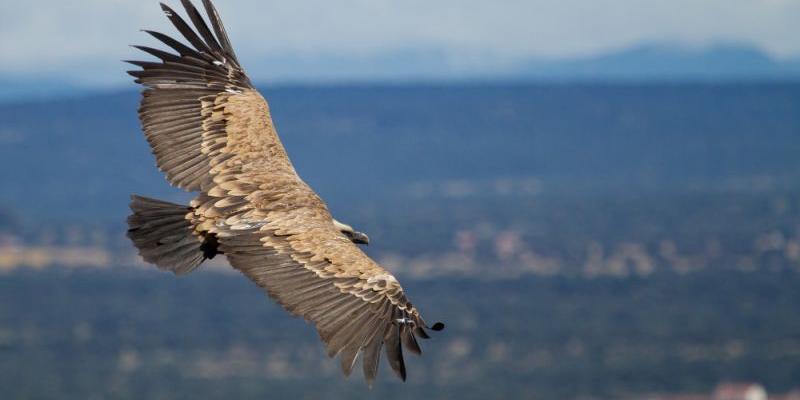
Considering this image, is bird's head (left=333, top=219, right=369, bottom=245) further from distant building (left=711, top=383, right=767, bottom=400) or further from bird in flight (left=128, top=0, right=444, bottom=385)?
distant building (left=711, top=383, right=767, bottom=400)

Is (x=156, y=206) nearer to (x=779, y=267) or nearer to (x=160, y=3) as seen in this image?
(x=160, y=3)

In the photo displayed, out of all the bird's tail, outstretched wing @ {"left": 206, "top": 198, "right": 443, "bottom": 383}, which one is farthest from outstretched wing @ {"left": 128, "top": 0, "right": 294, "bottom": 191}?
outstretched wing @ {"left": 206, "top": 198, "right": 443, "bottom": 383}

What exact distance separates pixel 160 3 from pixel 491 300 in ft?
362

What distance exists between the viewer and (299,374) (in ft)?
316

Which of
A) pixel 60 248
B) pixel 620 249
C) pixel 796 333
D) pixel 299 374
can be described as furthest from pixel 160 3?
pixel 620 249

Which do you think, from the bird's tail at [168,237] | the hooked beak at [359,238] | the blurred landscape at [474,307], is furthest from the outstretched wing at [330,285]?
the blurred landscape at [474,307]

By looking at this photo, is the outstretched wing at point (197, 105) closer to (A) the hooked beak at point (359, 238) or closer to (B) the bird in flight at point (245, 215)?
(B) the bird in flight at point (245, 215)

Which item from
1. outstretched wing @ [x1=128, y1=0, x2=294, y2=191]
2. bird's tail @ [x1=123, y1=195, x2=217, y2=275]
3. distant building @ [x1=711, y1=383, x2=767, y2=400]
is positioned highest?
outstretched wing @ [x1=128, y1=0, x2=294, y2=191]

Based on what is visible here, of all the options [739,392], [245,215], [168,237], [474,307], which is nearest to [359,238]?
[245,215]

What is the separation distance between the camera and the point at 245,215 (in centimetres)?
1300

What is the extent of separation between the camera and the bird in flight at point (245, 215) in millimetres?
12031

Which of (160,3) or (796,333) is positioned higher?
(160,3)

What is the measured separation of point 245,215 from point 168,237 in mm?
649

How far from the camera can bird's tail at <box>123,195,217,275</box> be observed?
13125mm
